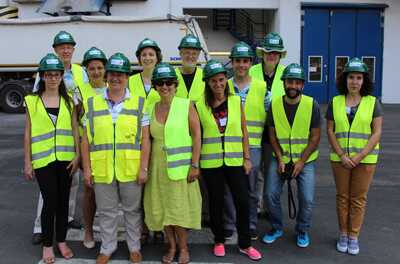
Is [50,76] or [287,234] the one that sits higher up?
[50,76]

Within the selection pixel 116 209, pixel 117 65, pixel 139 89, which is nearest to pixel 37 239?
pixel 116 209

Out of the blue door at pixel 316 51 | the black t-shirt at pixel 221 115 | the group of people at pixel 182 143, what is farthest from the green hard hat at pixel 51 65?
the blue door at pixel 316 51

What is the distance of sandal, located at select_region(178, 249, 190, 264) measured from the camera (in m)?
4.57

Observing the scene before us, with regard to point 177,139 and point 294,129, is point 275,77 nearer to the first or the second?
point 294,129

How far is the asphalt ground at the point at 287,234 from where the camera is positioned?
4742mm

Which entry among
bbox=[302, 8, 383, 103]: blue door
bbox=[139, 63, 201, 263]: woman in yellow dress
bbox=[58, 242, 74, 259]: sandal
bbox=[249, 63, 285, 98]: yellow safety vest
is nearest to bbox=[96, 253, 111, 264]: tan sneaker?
bbox=[58, 242, 74, 259]: sandal

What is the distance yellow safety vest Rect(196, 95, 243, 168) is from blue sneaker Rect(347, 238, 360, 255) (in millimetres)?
1340

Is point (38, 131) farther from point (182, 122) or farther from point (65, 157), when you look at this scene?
point (182, 122)

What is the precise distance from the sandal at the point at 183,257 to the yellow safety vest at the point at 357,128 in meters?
1.64

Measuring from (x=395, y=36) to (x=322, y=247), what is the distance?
18.1 m

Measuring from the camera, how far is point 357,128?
4.65 metres

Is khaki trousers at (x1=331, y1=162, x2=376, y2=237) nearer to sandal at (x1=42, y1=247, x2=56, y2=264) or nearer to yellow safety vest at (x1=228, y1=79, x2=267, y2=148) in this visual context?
yellow safety vest at (x1=228, y1=79, x2=267, y2=148)

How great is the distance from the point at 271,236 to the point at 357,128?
1.38 metres

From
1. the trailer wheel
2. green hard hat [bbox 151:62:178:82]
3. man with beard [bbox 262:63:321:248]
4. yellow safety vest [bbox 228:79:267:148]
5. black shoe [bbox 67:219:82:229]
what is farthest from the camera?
the trailer wheel
